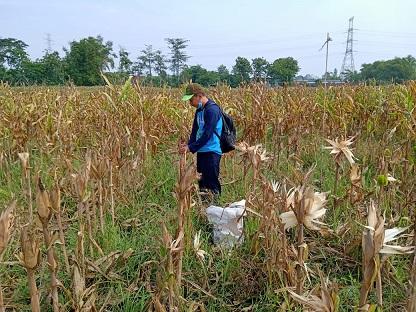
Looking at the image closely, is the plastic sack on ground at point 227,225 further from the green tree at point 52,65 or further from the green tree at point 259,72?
the green tree at point 52,65

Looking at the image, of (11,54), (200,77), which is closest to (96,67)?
(200,77)

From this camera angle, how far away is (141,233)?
2701 millimetres

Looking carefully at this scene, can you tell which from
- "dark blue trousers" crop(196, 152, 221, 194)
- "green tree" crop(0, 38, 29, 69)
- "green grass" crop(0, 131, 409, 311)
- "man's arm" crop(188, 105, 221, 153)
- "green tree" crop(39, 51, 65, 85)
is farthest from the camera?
"green tree" crop(0, 38, 29, 69)

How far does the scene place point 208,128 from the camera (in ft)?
11.4

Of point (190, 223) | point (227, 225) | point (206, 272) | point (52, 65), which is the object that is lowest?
point (206, 272)

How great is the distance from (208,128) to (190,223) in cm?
135

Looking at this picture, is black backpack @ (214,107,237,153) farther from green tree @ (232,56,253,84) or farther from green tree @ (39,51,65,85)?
green tree @ (39,51,65,85)

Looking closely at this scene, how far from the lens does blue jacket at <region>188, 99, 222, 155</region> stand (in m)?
3.46

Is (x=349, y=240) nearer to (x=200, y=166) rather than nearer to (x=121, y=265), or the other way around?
(x=121, y=265)

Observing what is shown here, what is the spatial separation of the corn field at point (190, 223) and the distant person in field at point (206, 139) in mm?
184

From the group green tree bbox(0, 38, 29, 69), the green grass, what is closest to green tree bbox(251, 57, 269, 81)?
the green grass

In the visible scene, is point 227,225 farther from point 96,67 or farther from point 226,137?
point 96,67

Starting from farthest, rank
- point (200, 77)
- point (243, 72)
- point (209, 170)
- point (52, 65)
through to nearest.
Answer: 1. point (52, 65)
2. point (200, 77)
3. point (243, 72)
4. point (209, 170)

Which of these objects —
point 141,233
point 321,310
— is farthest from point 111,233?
point 321,310
